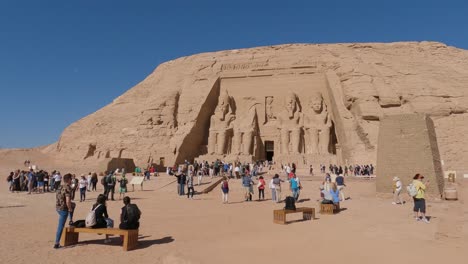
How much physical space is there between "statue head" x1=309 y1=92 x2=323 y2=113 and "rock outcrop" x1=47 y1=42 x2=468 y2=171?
76 mm

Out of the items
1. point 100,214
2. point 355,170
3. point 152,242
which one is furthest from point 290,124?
point 100,214

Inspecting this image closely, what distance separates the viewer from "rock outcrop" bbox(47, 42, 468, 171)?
23.0m

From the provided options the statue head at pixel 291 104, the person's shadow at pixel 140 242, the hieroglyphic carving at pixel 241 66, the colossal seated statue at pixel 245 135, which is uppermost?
the hieroglyphic carving at pixel 241 66

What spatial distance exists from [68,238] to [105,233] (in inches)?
24.6

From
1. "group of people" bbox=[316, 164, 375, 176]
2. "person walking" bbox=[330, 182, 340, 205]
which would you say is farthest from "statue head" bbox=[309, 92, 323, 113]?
"person walking" bbox=[330, 182, 340, 205]

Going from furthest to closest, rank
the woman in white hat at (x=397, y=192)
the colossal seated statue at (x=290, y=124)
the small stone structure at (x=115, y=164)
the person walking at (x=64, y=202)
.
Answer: the colossal seated statue at (x=290, y=124) → the small stone structure at (x=115, y=164) → the woman in white hat at (x=397, y=192) → the person walking at (x=64, y=202)

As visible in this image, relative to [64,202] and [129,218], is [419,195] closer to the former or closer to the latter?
[129,218]

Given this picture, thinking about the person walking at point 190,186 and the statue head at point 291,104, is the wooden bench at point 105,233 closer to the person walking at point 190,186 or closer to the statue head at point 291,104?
the person walking at point 190,186

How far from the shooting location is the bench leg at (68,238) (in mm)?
5887

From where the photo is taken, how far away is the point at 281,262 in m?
4.85

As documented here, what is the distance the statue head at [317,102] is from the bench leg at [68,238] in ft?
76.0

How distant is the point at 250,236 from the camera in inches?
259

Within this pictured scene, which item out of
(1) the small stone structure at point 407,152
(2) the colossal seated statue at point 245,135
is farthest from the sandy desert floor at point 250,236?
(2) the colossal seated statue at point 245,135

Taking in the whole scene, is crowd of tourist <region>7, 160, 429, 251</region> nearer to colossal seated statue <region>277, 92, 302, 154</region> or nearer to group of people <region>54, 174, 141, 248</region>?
group of people <region>54, 174, 141, 248</region>
